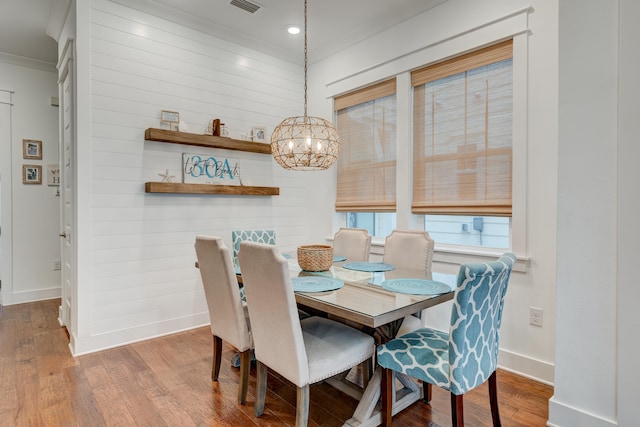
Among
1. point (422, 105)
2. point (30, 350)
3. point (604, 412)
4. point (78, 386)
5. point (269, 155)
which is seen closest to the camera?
point (604, 412)

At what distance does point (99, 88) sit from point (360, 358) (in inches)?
115

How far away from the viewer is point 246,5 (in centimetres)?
324

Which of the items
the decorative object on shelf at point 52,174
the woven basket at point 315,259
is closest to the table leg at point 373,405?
the woven basket at point 315,259

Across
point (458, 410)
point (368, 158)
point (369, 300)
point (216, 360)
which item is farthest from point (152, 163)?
point (458, 410)

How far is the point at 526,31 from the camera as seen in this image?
2527 mm

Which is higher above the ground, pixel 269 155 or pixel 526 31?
pixel 526 31

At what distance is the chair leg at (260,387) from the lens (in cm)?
200

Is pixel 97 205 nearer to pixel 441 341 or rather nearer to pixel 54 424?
pixel 54 424

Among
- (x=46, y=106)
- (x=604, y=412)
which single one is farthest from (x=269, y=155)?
(x=604, y=412)

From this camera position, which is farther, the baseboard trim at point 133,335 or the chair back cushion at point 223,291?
the baseboard trim at point 133,335

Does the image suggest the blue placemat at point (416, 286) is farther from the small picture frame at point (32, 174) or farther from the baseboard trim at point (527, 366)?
the small picture frame at point (32, 174)

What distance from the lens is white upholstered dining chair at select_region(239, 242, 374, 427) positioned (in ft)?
5.48

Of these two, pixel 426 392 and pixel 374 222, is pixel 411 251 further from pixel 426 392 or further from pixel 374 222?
pixel 374 222

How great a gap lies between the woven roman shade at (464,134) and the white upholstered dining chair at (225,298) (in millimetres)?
1929
